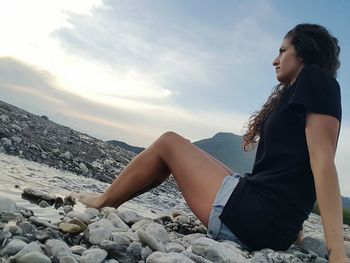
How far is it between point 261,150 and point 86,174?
713cm

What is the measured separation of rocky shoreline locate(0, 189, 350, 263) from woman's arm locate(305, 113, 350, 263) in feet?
1.94

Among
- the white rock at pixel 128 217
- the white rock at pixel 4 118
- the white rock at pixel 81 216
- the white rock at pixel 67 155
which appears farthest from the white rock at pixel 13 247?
the white rock at pixel 4 118

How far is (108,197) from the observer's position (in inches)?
199

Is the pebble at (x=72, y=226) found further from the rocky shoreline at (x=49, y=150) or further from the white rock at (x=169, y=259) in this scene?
the rocky shoreline at (x=49, y=150)

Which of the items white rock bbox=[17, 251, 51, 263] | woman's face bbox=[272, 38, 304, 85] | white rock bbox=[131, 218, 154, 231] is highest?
woman's face bbox=[272, 38, 304, 85]

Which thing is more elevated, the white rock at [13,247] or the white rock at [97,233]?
the white rock at [97,233]

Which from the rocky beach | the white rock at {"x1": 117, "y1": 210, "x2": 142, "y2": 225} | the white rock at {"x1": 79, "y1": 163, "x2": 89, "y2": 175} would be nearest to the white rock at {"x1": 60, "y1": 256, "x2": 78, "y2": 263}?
the rocky beach

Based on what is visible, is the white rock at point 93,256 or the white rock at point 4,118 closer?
the white rock at point 93,256

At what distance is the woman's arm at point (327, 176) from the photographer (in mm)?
3400

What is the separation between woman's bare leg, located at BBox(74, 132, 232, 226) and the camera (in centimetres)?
438

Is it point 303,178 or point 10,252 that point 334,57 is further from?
point 10,252

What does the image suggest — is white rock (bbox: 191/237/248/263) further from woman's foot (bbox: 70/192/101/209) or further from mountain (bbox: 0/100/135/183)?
mountain (bbox: 0/100/135/183)

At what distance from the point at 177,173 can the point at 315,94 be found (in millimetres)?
1712

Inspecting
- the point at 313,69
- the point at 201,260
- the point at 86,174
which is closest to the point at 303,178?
the point at 313,69
